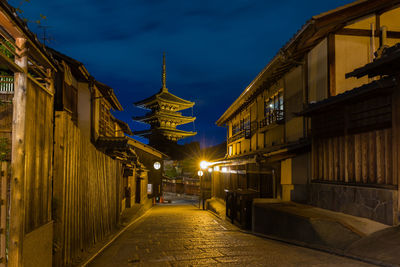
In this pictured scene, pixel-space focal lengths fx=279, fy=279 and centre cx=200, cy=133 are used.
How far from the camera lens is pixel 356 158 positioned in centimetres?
865

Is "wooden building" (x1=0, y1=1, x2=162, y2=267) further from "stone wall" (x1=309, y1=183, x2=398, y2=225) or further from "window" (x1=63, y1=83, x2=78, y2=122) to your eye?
"stone wall" (x1=309, y1=183, x2=398, y2=225)

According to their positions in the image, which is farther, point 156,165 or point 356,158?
point 156,165

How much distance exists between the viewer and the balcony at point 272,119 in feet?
51.8

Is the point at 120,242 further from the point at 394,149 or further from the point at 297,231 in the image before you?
the point at 394,149

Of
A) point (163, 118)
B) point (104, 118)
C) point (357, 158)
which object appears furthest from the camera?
point (163, 118)

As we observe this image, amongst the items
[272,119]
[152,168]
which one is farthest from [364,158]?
[152,168]

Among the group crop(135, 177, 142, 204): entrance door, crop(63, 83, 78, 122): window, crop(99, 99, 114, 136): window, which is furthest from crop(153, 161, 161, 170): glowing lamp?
crop(63, 83, 78, 122): window

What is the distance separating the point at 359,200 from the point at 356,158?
1.27 metres

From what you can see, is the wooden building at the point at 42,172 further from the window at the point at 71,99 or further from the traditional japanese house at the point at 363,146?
the traditional japanese house at the point at 363,146

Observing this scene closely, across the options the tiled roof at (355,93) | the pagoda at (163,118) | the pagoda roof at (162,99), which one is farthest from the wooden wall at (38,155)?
the pagoda at (163,118)

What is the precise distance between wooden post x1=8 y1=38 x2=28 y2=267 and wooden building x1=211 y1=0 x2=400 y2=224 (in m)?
8.19

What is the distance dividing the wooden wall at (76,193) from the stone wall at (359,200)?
309 inches

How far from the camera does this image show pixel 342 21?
10.7 metres

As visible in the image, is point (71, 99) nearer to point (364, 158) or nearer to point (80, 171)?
point (80, 171)
